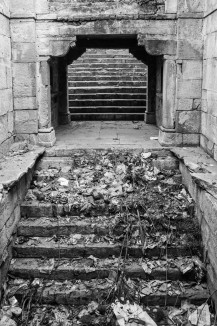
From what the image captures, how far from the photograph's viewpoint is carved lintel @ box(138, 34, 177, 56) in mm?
7297

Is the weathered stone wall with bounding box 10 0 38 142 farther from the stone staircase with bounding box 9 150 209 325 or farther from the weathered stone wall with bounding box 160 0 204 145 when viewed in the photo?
the weathered stone wall with bounding box 160 0 204 145

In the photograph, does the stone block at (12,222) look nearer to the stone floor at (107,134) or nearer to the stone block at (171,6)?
the stone floor at (107,134)

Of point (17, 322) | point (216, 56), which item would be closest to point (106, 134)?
point (216, 56)

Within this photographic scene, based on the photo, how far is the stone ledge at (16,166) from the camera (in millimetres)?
5347

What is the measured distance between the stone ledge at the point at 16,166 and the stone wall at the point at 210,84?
3.11 metres

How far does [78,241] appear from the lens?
5.55m

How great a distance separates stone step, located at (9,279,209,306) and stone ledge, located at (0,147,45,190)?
1396 millimetres

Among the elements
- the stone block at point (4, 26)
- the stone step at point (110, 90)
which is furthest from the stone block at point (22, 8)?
the stone step at point (110, 90)

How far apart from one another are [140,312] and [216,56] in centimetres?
426

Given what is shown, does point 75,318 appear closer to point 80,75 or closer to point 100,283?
point 100,283

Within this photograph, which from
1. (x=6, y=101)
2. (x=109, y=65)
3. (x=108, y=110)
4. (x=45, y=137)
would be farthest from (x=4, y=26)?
(x=109, y=65)

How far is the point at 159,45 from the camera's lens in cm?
732

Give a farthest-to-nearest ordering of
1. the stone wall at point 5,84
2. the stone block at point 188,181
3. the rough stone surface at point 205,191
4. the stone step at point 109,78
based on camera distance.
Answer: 1. the stone step at point 109,78
2. the stone wall at point 5,84
3. the stone block at point 188,181
4. the rough stone surface at point 205,191

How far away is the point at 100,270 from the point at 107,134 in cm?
464
